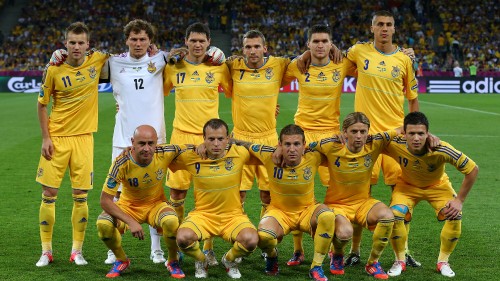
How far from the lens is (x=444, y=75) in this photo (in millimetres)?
31078

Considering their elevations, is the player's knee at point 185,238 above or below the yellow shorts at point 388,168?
below

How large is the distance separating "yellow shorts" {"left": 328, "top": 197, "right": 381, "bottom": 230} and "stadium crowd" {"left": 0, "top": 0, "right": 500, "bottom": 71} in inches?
1163

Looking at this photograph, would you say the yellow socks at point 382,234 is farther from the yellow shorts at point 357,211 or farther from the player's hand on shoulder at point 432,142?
the player's hand on shoulder at point 432,142

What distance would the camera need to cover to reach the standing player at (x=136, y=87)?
669 centimetres

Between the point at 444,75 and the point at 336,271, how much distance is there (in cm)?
2649

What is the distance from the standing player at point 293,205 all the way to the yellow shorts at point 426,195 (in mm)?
749

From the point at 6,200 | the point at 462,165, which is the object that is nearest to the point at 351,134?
the point at 462,165

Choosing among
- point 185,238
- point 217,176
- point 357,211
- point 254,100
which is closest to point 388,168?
point 357,211

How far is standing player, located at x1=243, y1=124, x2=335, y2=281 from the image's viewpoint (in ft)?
19.3

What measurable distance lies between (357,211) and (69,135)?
2709 mm

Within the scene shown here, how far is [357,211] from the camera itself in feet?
20.4

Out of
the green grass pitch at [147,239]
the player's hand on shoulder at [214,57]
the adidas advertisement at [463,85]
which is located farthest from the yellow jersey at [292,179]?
the adidas advertisement at [463,85]

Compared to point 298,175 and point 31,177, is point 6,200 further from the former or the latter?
point 298,175

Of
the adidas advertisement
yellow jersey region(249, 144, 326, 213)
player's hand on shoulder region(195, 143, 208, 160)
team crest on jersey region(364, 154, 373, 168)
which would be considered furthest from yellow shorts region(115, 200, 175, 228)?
the adidas advertisement
